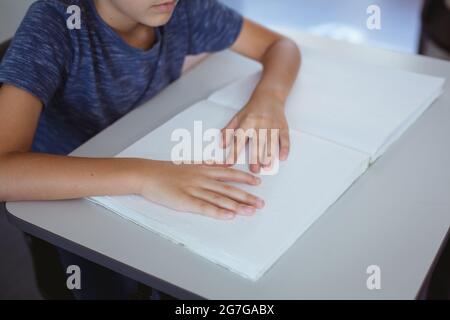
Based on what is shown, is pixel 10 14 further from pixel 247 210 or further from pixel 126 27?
pixel 247 210

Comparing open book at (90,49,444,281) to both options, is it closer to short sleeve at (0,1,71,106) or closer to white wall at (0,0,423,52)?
short sleeve at (0,1,71,106)

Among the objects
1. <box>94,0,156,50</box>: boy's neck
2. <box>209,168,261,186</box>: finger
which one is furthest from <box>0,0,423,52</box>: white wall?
<box>209,168,261,186</box>: finger

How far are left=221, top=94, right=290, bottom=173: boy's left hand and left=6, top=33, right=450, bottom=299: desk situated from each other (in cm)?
12

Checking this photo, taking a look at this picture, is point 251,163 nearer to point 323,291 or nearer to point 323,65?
point 323,291

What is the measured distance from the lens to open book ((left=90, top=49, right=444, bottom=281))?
0.65 metres

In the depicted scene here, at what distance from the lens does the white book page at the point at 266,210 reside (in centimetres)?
63

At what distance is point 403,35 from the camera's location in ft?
8.29

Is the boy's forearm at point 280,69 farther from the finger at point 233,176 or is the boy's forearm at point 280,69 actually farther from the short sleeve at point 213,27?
the finger at point 233,176

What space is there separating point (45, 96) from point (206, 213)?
1.11ft

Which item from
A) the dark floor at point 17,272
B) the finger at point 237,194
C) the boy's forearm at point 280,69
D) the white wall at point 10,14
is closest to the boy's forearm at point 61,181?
the finger at point 237,194

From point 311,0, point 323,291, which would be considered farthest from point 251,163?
point 311,0

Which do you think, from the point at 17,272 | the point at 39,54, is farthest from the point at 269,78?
the point at 17,272

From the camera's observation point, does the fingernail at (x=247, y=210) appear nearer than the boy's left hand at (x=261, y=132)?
Yes
